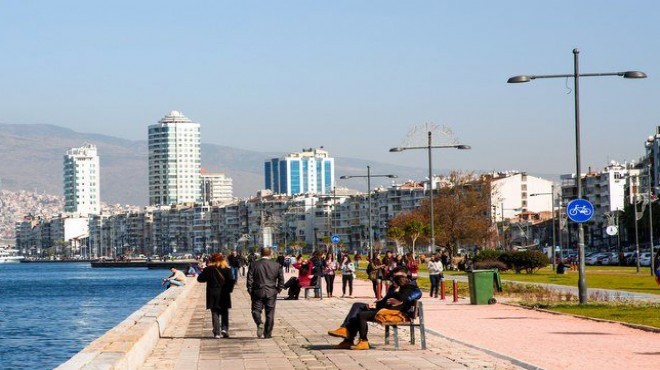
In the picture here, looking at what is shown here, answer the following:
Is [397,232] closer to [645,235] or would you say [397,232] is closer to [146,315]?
[645,235]

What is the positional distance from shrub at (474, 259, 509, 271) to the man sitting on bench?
4616cm

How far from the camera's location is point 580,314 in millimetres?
28781

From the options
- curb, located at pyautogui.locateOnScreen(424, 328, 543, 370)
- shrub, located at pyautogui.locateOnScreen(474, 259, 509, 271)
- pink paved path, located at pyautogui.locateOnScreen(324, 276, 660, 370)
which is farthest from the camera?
shrub, located at pyautogui.locateOnScreen(474, 259, 509, 271)

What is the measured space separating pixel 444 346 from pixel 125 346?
555 cm

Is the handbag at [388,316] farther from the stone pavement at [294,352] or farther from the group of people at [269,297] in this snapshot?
the stone pavement at [294,352]

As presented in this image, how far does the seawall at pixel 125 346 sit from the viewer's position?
14812 millimetres

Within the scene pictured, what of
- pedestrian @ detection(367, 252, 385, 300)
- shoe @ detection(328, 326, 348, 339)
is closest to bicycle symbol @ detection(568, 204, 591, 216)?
pedestrian @ detection(367, 252, 385, 300)

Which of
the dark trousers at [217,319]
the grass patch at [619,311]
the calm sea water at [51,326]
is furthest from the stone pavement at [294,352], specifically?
the calm sea water at [51,326]

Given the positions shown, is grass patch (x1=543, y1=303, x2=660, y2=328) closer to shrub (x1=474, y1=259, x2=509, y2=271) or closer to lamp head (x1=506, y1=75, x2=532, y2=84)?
lamp head (x1=506, y1=75, x2=532, y2=84)

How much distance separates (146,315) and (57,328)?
23.6 metres

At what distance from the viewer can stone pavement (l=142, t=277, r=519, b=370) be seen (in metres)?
17.9

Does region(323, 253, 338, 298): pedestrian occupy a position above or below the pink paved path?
A: above

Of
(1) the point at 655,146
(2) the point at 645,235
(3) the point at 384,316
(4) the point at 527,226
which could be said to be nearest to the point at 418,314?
(3) the point at 384,316

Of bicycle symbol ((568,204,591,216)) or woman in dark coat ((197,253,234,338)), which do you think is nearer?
woman in dark coat ((197,253,234,338))
